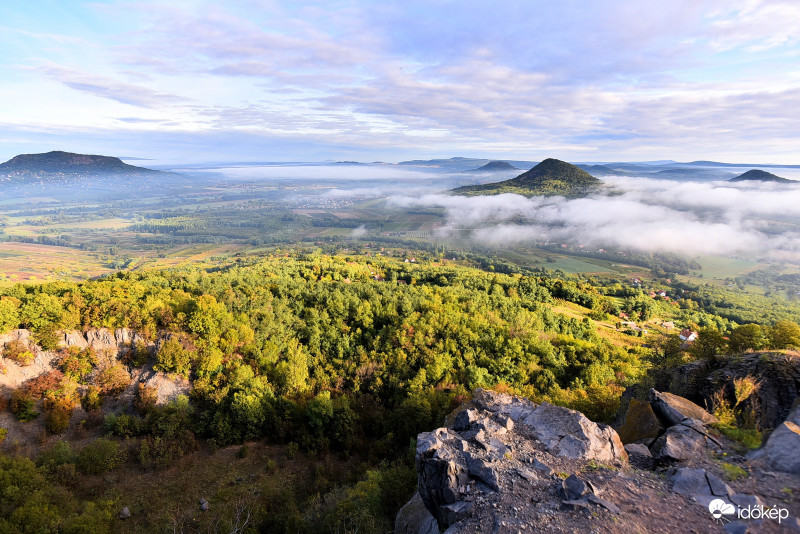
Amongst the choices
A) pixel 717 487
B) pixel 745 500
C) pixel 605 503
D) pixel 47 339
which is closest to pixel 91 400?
pixel 47 339

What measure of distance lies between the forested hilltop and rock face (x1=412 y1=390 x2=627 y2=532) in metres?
5.55

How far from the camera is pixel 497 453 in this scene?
40.9 feet

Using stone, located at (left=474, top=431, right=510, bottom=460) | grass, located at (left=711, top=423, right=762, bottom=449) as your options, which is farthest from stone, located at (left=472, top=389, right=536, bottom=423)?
grass, located at (left=711, top=423, right=762, bottom=449)

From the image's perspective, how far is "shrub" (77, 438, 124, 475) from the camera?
64.3ft

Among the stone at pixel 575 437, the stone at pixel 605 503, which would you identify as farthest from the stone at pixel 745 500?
the stone at pixel 575 437

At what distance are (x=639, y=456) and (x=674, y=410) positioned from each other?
2.82m

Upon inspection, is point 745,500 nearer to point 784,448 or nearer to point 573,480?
point 784,448

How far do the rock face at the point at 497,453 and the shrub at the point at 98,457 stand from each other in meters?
18.9

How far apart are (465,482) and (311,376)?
2272 centimetres

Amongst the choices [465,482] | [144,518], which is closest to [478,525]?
[465,482]

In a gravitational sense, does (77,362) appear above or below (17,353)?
below

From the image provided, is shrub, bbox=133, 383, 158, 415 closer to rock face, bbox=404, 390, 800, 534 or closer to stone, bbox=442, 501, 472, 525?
rock face, bbox=404, 390, 800, 534

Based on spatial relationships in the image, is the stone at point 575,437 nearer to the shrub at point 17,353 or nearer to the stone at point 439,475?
the stone at point 439,475

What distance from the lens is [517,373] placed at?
2919 cm
